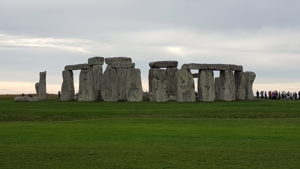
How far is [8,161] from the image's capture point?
13.9 metres

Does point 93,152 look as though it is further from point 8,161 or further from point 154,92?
point 154,92

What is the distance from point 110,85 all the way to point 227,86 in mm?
10265

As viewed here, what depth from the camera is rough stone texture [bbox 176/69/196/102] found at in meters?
47.6

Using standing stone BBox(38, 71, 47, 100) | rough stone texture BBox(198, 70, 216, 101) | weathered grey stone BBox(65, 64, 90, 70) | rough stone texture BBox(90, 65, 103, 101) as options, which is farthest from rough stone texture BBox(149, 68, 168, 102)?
standing stone BBox(38, 71, 47, 100)

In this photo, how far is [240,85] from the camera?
51250 mm

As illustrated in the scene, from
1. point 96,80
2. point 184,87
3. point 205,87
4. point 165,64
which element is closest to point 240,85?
point 205,87

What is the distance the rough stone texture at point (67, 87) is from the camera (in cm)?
5259

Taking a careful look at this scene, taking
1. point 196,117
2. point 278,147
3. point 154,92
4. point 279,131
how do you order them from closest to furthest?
point 278,147 < point 279,131 < point 196,117 < point 154,92

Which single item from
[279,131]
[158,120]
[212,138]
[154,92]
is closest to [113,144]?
[212,138]

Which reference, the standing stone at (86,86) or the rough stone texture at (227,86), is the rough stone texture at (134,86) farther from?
the rough stone texture at (227,86)

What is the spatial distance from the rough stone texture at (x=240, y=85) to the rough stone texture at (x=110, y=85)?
37.1ft

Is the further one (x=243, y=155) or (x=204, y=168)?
(x=243, y=155)

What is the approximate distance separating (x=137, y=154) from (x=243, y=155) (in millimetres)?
2762

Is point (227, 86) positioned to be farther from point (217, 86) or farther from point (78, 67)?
point (78, 67)
